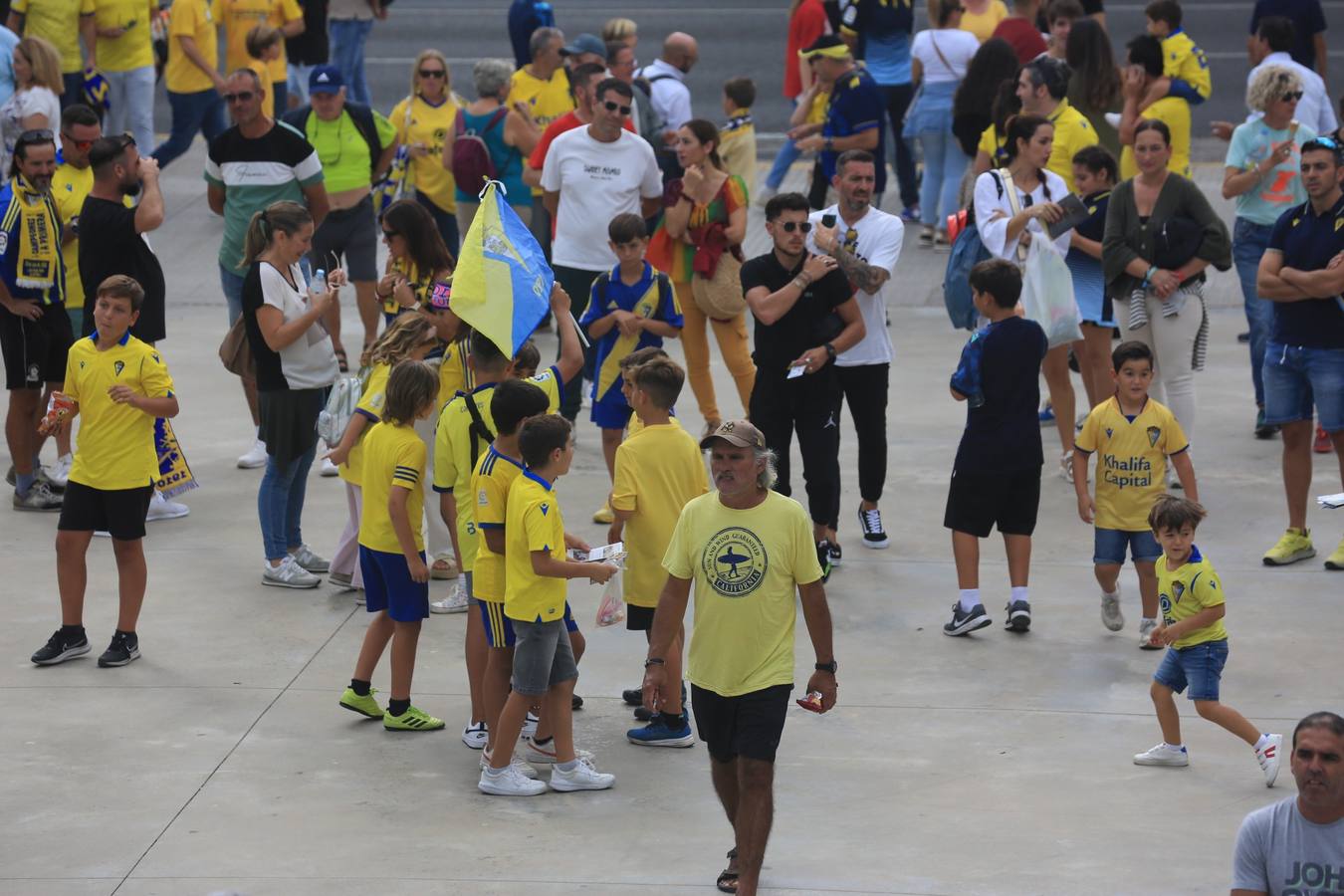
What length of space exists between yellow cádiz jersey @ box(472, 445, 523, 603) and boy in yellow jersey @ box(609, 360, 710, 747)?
0.56 meters

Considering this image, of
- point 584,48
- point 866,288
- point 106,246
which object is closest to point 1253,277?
point 866,288

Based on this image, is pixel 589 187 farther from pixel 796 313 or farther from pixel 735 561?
pixel 735 561

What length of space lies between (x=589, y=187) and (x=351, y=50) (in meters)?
7.40

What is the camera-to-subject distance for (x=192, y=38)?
15922mm

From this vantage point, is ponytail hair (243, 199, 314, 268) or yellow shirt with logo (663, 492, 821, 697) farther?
ponytail hair (243, 199, 314, 268)

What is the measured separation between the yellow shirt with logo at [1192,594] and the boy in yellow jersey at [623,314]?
3.42 m

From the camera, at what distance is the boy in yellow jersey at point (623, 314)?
9531 mm

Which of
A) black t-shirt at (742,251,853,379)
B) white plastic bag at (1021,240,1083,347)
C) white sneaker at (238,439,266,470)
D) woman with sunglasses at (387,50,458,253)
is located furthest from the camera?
woman with sunglasses at (387,50,458,253)

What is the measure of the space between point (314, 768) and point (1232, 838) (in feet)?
11.0

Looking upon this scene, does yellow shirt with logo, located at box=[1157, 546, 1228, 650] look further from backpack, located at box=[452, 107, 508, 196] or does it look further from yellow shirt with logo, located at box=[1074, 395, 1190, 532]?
backpack, located at box=[452, 107, 508, 196]

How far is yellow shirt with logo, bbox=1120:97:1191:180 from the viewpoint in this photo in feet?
40.2

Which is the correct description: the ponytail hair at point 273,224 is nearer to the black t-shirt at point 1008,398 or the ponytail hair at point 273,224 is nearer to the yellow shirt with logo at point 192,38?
the black t-shirt at point 1008,398

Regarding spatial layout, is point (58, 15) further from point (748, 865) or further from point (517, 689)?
point (748, 865)

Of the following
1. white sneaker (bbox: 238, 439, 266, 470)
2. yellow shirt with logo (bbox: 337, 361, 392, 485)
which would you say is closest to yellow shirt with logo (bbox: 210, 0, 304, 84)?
white sneaker (bbox: 238, 439, 266, 470)
